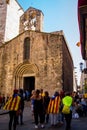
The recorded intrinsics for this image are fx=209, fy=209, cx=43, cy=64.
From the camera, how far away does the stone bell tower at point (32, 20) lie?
28281 mm

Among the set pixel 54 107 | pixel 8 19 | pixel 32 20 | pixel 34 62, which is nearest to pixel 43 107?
pixel 54 107

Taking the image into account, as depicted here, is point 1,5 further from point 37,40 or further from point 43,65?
point 43,65

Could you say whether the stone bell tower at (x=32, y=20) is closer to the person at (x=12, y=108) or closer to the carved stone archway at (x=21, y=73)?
the carved stone archway at (x=21, y=73)

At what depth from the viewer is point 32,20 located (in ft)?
94.2

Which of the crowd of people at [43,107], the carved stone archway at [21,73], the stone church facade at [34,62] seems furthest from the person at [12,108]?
the carved stone archway at [21,73]

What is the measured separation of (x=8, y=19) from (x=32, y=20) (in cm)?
814

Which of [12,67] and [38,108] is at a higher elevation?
[12,67]

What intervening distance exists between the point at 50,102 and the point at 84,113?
6135mm

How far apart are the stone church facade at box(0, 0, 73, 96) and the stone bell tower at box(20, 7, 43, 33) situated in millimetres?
3003

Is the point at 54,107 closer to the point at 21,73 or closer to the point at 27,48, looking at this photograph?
the point at 21,73

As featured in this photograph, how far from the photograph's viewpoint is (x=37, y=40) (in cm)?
2497

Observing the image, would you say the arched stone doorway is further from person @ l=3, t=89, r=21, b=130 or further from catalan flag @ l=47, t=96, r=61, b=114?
person @ l=3, t=89, r=21, b=130

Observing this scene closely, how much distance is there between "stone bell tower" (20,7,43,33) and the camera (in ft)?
92.8

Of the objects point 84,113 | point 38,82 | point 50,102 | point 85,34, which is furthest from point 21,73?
point 50,102
